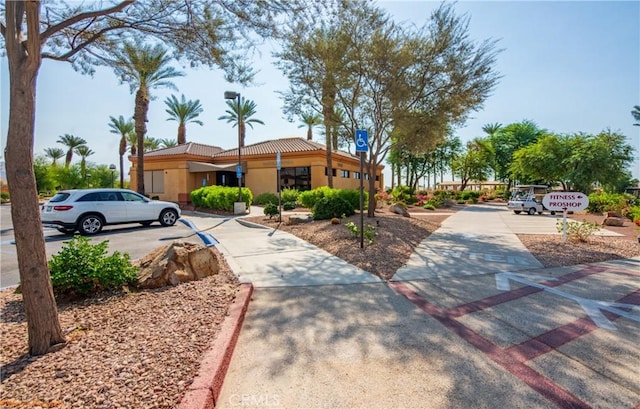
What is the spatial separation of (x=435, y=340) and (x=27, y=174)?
4216 mm

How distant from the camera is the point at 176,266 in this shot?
5.16m

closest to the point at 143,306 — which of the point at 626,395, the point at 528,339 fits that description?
the point at 528,339

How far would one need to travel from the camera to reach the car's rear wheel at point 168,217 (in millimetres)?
13477

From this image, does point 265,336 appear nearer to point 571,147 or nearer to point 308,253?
point 308,253

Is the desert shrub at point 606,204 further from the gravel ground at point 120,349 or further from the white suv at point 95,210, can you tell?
the white suv at point 95,210

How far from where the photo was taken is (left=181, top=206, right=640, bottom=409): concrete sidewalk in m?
2.64

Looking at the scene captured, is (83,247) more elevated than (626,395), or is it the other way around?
(83,247)

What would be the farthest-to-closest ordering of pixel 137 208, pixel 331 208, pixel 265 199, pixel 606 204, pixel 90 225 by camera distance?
pixel 265 199 → pixel 606 204 → pixel 331 208 → pixel 137 208 → pixel 90 225

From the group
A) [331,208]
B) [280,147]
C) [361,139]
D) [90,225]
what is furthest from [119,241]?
[280,147]

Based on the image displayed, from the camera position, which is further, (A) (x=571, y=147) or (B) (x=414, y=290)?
(A) (x=571, y=147)

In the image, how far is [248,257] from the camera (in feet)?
24.5

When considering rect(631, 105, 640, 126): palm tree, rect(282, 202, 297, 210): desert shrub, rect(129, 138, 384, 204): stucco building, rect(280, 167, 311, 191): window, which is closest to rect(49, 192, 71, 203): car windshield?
rect(282, 202, 297, 210): desert shrub

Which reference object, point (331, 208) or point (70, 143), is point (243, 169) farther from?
point (70, 143)

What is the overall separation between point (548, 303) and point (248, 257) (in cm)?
563
